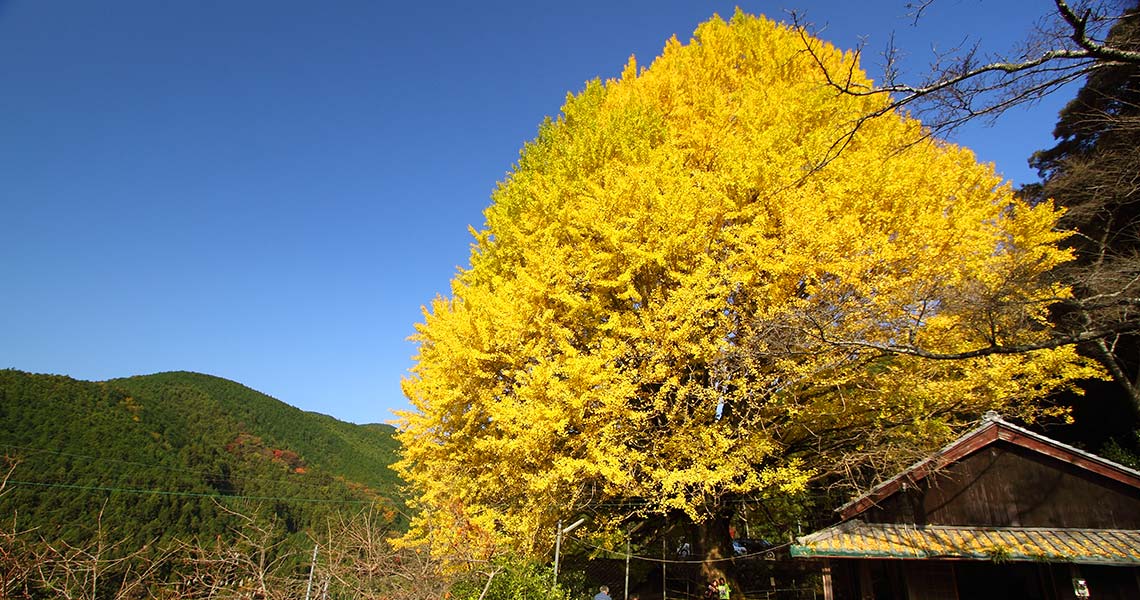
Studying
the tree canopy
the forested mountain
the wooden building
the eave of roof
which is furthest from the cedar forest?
the forested mountain

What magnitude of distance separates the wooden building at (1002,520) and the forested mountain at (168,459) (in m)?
12.8

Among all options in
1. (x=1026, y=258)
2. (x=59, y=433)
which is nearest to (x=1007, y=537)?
(x=1026, y=258)

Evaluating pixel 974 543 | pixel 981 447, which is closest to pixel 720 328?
pixel 981 447

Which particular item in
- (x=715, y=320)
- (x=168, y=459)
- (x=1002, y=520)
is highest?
(x=715, y=320)

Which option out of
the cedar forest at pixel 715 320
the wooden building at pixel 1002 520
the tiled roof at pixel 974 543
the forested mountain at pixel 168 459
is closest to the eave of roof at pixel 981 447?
the wooden building at pixel 1002 520

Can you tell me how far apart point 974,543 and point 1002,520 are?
798mm

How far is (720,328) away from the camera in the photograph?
332 inches

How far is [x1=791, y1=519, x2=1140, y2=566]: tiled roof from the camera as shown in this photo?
23.2 ft

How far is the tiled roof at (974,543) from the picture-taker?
23.2ft

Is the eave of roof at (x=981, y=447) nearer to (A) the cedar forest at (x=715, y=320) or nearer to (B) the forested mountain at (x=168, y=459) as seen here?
(A) the cedar forest at (x=715, y=320)

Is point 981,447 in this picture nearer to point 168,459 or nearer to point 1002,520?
point 1002,520

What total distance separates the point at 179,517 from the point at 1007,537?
33.5m

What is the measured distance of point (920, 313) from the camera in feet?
24.1

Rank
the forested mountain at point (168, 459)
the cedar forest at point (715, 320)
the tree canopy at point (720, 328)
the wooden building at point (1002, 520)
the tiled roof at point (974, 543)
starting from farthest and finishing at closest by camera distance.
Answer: the forested mountain at point (168, 459) < the tree canopy at point (720, 328) < the cedar forest at point (715, 320) < the wooden building at point (1002, 520) < the tiled roof at point (974, 543)
